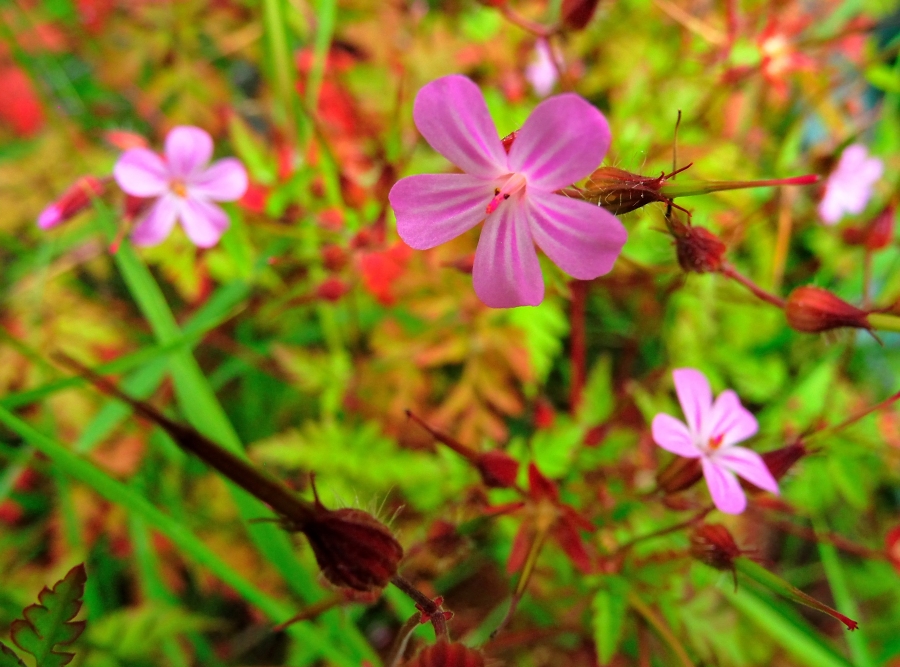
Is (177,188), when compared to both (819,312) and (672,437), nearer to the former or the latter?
(672,437)

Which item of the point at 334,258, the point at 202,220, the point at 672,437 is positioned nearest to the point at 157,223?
the point at 202,220

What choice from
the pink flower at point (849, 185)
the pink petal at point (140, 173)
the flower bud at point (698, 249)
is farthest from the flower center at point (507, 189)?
the pink flower at point (849, 185)

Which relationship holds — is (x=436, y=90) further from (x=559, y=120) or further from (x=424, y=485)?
(x=424, y=485)

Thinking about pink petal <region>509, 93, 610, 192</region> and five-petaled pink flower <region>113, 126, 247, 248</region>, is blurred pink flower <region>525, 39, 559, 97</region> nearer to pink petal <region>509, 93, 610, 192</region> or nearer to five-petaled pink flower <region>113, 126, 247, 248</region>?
five-petaled pink flower <region>113, 126, 247, 248</region>

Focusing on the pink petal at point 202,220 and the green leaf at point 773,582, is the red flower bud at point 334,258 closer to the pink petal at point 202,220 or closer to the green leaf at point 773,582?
the pink petal at point 202,220

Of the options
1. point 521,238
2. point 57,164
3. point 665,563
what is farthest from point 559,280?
point 57,164
